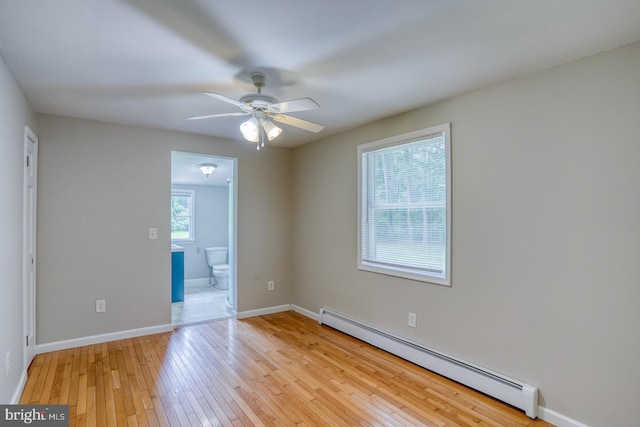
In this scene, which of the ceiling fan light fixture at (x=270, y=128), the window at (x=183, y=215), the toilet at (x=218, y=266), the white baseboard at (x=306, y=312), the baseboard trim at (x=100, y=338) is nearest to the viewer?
the ceiling fan light fixture at (x=270, y=128)

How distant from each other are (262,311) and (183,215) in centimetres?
333

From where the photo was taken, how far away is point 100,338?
11.6ft

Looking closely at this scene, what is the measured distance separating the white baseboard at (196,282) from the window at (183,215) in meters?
0.82

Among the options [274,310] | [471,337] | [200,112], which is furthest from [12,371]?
[471,337]

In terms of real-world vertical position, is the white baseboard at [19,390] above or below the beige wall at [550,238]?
below

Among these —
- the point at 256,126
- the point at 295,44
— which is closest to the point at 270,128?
the point at 256,126

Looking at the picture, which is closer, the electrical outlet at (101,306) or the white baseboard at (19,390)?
the white baseboard at (19,390)

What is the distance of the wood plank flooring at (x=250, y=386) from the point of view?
7.33ft

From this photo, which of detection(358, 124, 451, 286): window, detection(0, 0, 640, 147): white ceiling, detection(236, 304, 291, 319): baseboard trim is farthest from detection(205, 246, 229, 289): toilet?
detection(0, 0, 640, 147): white ceiling

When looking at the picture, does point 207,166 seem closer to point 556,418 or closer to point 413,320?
point 413,320

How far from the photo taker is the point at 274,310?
4.71 m

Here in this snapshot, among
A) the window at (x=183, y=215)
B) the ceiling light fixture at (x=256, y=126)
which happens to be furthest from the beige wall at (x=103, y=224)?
the window at (x=183, y=215)

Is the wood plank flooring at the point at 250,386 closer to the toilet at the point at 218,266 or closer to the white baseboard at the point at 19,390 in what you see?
the white baseboard at the point at 19,390

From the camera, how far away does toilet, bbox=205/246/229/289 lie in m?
6.40
